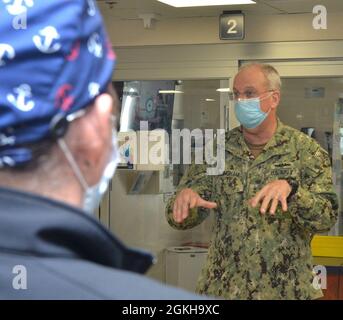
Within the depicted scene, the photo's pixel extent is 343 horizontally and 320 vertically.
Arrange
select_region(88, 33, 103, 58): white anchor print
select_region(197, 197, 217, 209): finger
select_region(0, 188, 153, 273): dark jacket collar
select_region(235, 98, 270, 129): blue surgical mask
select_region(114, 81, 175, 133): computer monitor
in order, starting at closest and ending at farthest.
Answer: select_region(0, 188, 153, 273): dark jacket collar → select_region(88, 33, 103, 58): white anchor print → select_region(197, 197, 217, 209): finger → select_region(235, 98, 270, 129): blue surgical mask → select_region(114, 81, 175, 133): computer monitor

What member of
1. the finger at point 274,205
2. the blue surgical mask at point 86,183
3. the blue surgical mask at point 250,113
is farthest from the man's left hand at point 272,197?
the blue surgical mask at point 86,183

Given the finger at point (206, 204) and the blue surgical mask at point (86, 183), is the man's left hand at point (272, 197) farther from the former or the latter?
the blue surgical mask at point (86, 183)

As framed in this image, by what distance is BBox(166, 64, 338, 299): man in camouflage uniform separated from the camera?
297 centimetres

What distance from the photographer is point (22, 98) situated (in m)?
0.83

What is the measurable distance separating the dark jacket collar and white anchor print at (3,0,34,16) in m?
0.23

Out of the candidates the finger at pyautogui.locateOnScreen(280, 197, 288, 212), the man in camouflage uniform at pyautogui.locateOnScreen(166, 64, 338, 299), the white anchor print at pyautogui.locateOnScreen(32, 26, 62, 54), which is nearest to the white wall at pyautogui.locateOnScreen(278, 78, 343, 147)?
the man in camouflage uniform at pyautogui.locateOnScreen(166, 64, 338, 299)

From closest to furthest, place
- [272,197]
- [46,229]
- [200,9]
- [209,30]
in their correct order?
[46,229] → [272,197] → [200,9] → [209,30]

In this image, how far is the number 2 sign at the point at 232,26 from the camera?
509cm

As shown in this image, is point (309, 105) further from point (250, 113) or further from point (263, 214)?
point (263, 214)

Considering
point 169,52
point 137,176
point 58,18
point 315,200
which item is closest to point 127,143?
point 137,176

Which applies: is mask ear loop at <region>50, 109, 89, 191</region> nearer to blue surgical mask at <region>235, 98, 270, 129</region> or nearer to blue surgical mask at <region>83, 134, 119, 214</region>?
blue surgical mask at <region>83, 134, 119, 214</region>

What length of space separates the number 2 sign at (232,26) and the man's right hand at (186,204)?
2.33 m

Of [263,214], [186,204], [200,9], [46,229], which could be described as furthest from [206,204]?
[200,9]

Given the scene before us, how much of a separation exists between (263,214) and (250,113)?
58 cm
